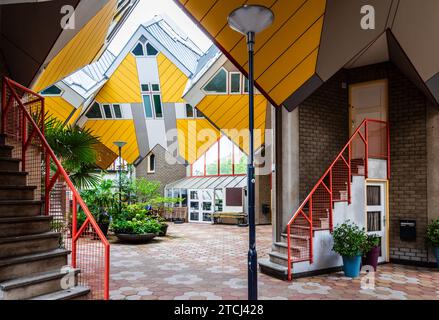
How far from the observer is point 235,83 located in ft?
55.7

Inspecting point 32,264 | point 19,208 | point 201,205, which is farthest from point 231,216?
point 32,264

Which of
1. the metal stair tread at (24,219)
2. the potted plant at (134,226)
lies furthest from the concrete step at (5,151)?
the potted plant at (134,226)

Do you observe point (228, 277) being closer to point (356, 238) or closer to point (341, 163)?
point (356, 238)

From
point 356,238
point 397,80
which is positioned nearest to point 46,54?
point 356,238

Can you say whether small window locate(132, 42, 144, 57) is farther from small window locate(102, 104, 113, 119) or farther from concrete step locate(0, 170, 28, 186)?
concrete step locate(0, 170, 28, 186)

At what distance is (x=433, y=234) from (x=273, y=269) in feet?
13.2

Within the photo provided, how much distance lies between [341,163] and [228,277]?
417cm

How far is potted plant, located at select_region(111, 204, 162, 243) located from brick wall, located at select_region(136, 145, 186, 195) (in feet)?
34.4

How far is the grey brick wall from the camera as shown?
8812mm

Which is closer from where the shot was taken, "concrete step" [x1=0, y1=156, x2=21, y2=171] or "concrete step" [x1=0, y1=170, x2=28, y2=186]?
"concrete step" [x1=0, y1=170, x2=28, y2=186]

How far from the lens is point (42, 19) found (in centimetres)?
614

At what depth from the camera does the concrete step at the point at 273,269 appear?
23.4ft

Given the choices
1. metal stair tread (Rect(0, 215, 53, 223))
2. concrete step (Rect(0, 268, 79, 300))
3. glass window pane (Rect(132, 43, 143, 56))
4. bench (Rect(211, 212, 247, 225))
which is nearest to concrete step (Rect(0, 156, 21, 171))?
metal stair tread (Rect(0, 215, 53, 223))

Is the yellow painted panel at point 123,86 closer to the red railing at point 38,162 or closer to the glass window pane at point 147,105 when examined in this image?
the glass window pane at point 147,105
